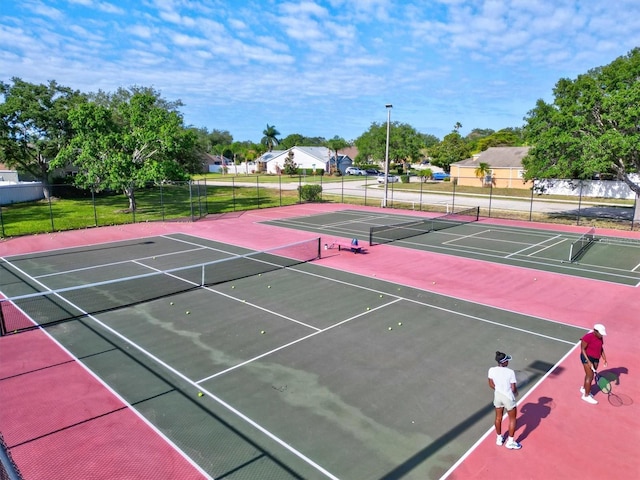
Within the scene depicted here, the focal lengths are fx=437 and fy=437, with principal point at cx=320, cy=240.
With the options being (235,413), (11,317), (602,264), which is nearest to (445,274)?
(602,264)

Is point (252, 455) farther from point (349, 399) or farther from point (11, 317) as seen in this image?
point (11, 317)

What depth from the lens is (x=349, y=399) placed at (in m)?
9.23

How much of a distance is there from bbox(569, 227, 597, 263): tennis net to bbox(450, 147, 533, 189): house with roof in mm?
36948

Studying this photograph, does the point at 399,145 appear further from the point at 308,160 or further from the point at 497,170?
the point at 497,170

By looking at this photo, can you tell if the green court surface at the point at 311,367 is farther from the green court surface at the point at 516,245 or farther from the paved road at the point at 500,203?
the paved road at the point at 500,203

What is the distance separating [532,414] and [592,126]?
2600 cm

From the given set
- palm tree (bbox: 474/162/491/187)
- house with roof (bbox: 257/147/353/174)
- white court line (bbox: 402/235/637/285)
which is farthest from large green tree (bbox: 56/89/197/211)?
house with roof (bbox: 257/147/353/174)

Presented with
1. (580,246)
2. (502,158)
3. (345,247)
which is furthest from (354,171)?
(345,247)

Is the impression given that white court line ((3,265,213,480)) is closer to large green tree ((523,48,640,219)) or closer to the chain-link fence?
the chain-link fence

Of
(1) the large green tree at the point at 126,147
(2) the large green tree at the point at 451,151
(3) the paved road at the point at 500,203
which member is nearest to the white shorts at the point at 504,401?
(1) the large green tree at the point at 126,147

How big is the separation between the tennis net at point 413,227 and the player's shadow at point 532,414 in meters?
15.6

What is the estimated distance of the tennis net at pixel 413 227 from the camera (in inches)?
1047

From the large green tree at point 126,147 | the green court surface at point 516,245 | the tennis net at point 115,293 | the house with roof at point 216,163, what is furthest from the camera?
the house with roof at point 216,163

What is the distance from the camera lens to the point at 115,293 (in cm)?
1611
